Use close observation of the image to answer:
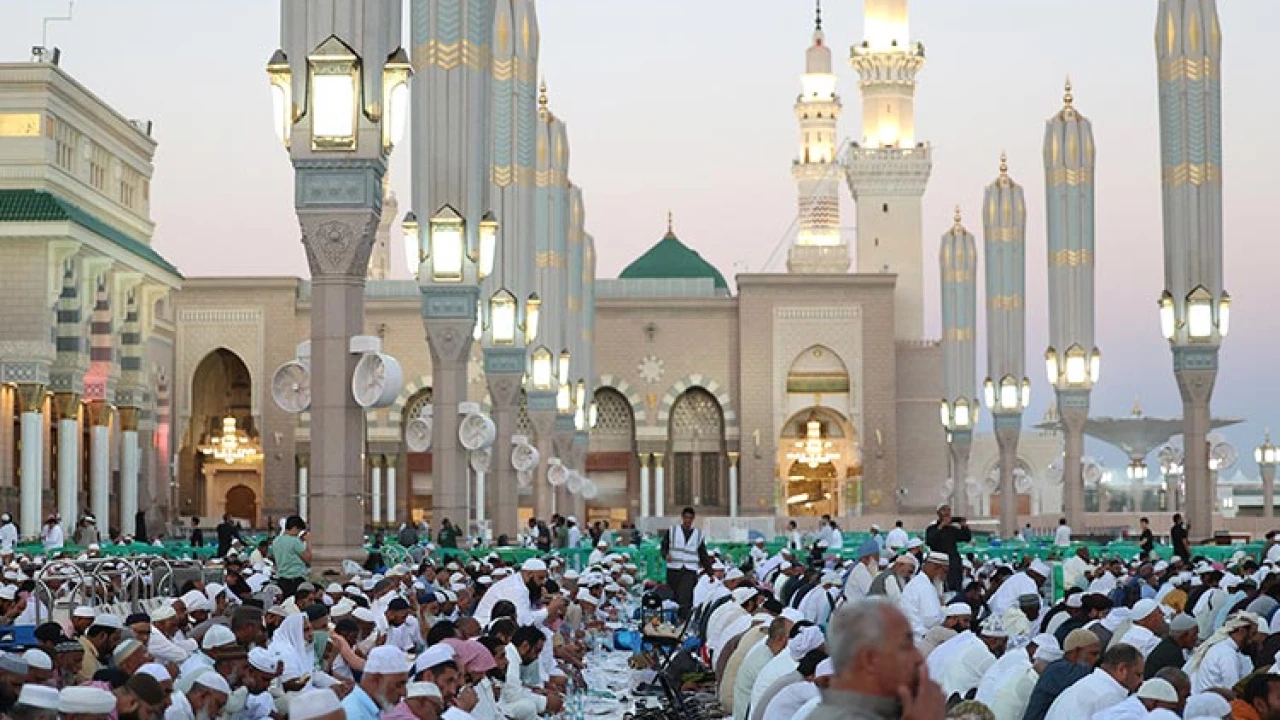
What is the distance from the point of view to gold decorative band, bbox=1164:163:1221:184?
1083 inches

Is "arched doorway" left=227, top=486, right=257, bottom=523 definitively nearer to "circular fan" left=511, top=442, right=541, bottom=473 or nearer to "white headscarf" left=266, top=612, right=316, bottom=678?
"circular fan" left=511, top=442, right=541, bottom=473

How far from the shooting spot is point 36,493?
34.3 metres

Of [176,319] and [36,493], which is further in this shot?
[176,319]

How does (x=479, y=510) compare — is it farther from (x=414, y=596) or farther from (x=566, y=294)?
(x=414, y=596)

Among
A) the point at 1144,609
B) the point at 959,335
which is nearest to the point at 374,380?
the point at 1144,609

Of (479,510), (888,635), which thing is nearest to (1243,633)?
(888,635)

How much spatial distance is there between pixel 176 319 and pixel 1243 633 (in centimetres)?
4451

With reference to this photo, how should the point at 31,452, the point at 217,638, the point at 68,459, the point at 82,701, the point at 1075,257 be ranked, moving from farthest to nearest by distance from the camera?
the point at 1075,257 < the point at 68,459 < the point at 31,452 < the point at 217,638 < the point at 82,701

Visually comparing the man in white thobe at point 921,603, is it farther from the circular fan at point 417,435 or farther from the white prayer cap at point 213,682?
the circular fan at point 417,435

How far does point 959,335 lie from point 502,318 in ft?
77.2

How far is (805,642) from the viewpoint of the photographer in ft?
33.7

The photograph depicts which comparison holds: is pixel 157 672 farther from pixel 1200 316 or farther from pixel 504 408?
pixel 1200 316

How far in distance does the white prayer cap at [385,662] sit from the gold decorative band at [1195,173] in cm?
2170

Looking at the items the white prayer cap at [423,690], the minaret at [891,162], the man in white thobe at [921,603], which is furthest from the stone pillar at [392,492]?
the white prayer cap at [423,690]
